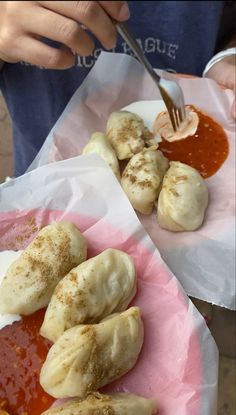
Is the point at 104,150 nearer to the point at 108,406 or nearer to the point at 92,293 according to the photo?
the point at 92,293

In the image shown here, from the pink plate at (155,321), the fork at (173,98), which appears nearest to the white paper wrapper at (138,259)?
the pink plate at (155,321)

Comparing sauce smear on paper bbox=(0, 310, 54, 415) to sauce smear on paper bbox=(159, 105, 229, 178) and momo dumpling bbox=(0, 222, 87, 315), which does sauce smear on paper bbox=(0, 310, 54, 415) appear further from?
sauce smear on paper bbox=(159, 105, 229, 178)

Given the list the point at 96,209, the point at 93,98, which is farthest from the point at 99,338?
the point at 93,98

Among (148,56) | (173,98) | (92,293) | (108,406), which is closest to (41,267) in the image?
(92,293)

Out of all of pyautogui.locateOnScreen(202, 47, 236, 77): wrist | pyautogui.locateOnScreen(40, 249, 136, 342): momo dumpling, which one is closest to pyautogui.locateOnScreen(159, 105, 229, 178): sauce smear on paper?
pyautogui.locateOnScreen(202, 47, 236, 77): wrist

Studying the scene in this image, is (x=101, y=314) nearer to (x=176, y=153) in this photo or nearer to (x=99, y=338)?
(x=99, y=338)
